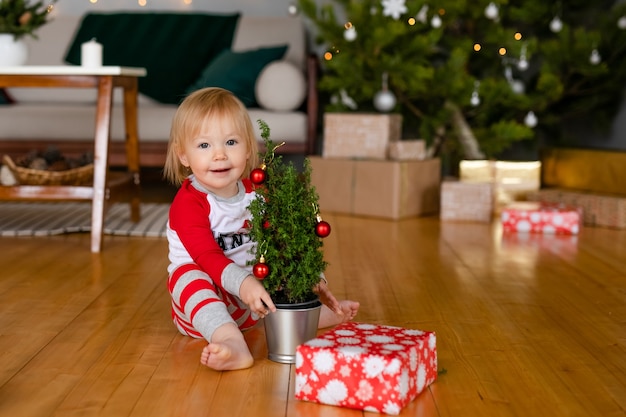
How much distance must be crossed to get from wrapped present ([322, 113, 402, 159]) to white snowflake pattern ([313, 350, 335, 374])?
2249mm

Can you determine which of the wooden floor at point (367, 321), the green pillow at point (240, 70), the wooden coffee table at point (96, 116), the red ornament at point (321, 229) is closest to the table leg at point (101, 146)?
the wooden coffee table at point (96, 116)

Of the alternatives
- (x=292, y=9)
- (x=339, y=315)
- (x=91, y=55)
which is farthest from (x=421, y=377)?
(x=292, y=9)

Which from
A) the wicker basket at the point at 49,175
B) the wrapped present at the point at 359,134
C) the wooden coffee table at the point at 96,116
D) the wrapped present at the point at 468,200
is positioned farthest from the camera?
the wrapped present at the point at 359,134

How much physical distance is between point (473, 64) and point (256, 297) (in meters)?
2.83

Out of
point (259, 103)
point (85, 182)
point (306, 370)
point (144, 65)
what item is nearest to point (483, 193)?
point (259, 103)

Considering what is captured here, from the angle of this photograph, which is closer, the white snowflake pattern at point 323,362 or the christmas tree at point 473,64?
the white snowflake pattern at point 323,362

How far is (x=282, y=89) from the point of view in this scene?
3682mm

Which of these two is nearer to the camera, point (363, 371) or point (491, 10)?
point (363, 371)

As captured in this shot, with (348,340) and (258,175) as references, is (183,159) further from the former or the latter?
(348,340)

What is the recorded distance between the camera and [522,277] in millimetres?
2258

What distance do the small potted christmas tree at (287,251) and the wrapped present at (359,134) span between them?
2007mm

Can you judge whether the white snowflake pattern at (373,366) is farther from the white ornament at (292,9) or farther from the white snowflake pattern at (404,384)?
the white ornament at (292,9)

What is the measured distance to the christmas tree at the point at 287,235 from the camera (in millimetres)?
1439

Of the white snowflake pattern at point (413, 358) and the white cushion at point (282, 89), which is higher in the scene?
the white cushion at point (282, 89)
